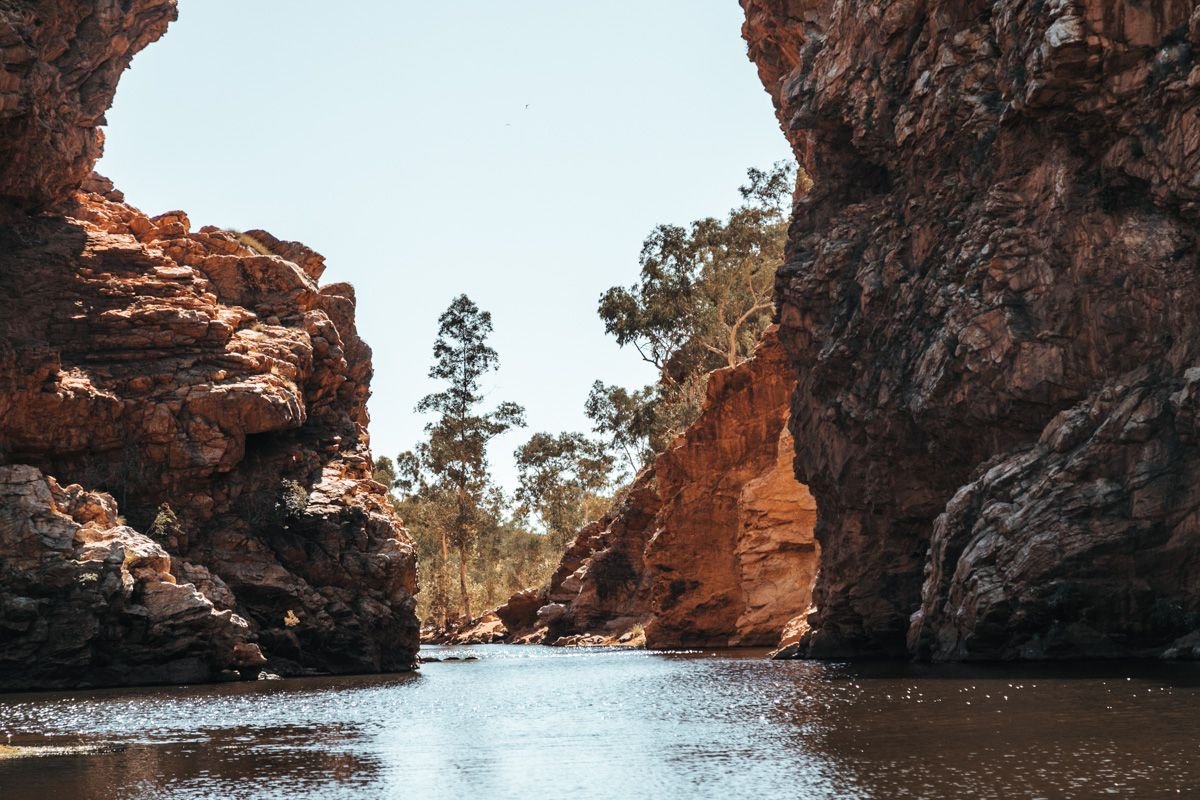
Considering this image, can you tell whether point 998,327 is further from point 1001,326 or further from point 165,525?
point 165,525

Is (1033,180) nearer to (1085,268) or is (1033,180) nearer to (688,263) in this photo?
(1085,268)

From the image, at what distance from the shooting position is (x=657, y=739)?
27.4 m

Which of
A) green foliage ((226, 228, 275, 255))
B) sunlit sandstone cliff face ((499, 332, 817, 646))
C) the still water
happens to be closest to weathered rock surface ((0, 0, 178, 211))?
green foliage ((226, 228, 275, 255))

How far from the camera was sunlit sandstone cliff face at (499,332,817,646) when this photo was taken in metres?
72.9

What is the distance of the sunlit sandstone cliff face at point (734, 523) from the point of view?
72938 mm

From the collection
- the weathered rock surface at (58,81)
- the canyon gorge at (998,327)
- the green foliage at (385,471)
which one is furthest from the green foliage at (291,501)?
the green foliage at (385,471)

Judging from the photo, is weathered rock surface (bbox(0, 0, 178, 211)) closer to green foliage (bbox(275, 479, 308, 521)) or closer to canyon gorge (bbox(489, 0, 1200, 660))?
green foliage (bbox(275, 479, 308, 521))

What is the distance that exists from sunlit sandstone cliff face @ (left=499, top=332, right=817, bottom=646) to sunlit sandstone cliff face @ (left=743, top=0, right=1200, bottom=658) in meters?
11.4

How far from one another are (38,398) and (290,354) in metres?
13.7

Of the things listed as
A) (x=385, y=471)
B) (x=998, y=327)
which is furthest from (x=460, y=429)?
(x=998, y=327)

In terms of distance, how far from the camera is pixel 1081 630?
3966cm

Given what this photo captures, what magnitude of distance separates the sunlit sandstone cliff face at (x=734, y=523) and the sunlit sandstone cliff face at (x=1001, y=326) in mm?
11406

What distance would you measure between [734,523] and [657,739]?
52.2m

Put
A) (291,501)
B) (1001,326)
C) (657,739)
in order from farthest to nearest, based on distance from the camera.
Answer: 1. (291,501)
2. (1001,326)
3. (657,739)
